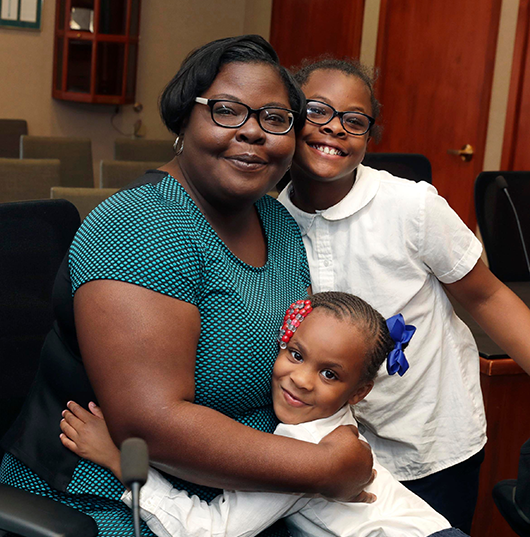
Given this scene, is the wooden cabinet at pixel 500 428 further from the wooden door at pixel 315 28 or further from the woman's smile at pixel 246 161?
the wooden door at pixel 315 28

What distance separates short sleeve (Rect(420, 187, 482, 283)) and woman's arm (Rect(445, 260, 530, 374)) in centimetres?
6

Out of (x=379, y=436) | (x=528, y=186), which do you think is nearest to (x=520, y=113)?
(x=528, y=186)

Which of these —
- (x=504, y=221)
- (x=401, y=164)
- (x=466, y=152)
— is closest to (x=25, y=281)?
(x=401, y=164)

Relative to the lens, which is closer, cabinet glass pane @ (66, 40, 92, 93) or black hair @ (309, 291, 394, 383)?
black hair @ (309, 291, 394, 383)

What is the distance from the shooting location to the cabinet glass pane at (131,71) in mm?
6625

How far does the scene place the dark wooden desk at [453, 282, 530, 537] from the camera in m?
1.98

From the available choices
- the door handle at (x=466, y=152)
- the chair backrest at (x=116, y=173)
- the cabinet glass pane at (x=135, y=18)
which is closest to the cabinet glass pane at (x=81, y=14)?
the cabinet glass pane at (x=135, y=18)

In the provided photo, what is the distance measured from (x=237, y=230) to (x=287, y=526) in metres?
0.52

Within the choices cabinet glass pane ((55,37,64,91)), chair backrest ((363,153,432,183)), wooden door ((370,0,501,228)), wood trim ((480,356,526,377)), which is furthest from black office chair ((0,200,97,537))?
cabinet glass pane ((55,37,64,91))

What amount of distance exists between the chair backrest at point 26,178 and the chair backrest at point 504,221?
211 cm

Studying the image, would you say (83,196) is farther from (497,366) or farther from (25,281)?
(497,366)

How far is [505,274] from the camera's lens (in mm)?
2676

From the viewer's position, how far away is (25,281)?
1.48 metres

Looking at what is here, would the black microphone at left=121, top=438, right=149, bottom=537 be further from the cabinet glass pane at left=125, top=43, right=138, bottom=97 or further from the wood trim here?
the cabinet glass pane at left=125, top=43, right=138, bottom=97
